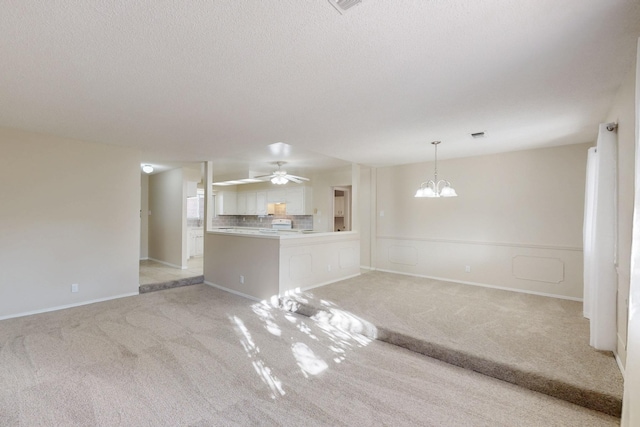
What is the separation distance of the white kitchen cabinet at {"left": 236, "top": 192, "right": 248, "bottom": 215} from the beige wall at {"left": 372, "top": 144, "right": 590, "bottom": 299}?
490 centimetres

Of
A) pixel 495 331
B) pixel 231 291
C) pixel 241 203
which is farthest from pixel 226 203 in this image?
pixel 495 331

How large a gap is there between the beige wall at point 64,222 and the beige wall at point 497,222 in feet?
16.6

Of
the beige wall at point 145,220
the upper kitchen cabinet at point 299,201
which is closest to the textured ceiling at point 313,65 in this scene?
the upper kitchen cabinet at point 299,201

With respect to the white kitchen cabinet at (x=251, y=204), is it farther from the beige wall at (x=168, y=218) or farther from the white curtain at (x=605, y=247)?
the white curtain at (x=605, y=247)

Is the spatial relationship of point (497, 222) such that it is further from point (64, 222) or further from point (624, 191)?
point (64, 222)

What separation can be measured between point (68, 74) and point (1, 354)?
280 centimetres

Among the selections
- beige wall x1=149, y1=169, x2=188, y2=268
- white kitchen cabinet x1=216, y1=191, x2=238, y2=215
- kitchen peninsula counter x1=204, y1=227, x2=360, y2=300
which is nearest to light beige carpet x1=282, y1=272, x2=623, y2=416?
kitchen peninsula counter x1=204, y1=227, x2=360, y2=300

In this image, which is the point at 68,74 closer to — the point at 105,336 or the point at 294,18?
the point at 294,18

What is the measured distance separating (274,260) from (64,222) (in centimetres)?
307

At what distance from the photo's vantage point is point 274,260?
15.2 ft

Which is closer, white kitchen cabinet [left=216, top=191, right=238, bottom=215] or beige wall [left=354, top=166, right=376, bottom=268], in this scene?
beige wall [left=354, top=166, right=376, bottom=268]

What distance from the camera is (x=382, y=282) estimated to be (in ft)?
18.1

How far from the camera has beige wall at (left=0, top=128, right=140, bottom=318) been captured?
12.6 feet

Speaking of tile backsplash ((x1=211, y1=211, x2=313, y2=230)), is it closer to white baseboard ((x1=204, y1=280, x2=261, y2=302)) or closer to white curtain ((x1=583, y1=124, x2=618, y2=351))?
white baseboard ((x1=204, y1=280, x2=261, y2=302))
